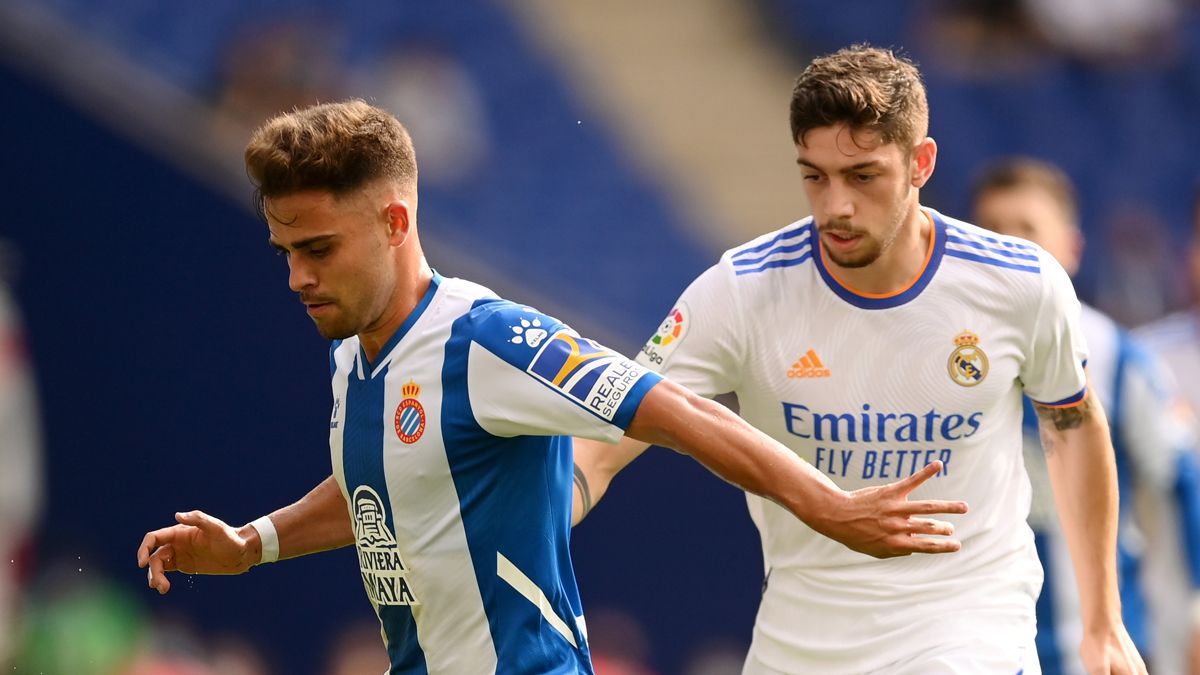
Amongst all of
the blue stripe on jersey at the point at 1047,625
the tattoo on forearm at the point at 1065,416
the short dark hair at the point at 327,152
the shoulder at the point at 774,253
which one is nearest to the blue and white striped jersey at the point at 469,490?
the short dark hair at the point at 327,152

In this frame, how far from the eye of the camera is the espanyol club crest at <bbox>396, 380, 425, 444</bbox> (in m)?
3.59

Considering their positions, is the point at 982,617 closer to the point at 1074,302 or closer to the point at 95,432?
the point at 1074,302

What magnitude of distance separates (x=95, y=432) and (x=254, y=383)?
0.89 m

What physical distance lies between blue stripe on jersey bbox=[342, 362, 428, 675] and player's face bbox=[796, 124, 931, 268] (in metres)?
1.17

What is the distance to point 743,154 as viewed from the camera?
11266 mm

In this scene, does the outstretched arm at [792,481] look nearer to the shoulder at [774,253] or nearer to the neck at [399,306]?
the neck at [399,306]

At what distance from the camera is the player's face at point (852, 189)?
408cm

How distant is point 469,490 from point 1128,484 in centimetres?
325

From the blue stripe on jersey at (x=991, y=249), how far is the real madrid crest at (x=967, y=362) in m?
0.23

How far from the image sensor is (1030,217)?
5863 millimetres

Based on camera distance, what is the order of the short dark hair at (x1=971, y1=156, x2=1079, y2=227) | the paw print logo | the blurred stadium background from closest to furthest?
the paw print logo
the short dark hair at (x1=971, y1=156, x2=1079, y2=227)
the blurred stadium background

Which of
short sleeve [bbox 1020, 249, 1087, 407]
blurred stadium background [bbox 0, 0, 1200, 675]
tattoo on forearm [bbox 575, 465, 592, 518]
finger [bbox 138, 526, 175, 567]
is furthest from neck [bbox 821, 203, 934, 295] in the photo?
blurred stadium background [bbox 0, 0, 1200, 675]

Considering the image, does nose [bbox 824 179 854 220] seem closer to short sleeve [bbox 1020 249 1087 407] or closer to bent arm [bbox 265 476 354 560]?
short sleeve [bbox 1020 249 1087 407]

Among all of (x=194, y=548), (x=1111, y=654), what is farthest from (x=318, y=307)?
(x=1111, y=654)
